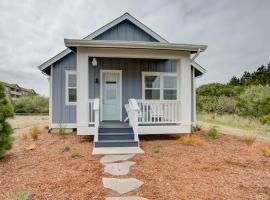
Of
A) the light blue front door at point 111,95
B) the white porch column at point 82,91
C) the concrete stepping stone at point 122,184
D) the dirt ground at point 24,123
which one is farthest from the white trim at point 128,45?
the dirt ground at point 24,123

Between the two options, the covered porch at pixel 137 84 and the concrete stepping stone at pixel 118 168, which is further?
the covered porch at pixel 137 84

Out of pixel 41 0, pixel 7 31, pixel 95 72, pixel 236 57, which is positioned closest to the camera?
pixel 95 72

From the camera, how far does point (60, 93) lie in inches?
385

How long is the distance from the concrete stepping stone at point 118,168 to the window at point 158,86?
516cm

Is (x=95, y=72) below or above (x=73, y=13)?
below

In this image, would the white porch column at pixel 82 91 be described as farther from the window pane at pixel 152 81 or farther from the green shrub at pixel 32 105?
the green shrub at pixel 32 105

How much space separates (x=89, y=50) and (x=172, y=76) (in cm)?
451

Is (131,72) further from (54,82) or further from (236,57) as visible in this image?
(236,57)

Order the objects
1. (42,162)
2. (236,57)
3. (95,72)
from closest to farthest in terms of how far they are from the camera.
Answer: (42,162) → (95,72) → (236,57)

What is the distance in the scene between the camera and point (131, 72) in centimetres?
967

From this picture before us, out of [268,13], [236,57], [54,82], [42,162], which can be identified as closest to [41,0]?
[54,82]

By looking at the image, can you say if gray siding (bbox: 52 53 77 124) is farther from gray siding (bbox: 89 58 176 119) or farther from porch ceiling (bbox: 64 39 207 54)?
porch ceiling (bbox: 64 39 207 54)

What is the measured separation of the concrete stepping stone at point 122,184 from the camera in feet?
11.6

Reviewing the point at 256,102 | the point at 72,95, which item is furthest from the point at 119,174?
the point at 256,102
